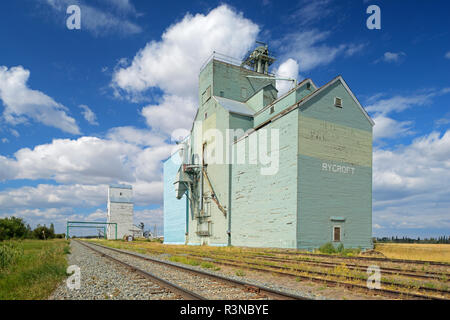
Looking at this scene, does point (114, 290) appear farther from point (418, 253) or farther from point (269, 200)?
point (418, 253)

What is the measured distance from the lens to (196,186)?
37.7 metres

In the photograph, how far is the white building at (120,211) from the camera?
78.4 metres

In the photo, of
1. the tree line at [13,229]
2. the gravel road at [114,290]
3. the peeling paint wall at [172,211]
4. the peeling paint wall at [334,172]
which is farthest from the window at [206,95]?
the tree line at [13,229]

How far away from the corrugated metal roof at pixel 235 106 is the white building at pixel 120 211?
2138 inches

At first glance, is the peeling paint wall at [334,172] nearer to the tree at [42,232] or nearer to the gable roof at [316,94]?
the gable roof at [316,94]

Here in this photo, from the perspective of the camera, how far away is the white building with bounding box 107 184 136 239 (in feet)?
257

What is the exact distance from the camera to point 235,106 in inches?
1332

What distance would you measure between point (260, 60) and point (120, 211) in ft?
181

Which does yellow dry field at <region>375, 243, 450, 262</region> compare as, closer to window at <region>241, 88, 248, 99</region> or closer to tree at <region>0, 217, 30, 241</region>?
window at <region>241, 88, 248, 99</region>

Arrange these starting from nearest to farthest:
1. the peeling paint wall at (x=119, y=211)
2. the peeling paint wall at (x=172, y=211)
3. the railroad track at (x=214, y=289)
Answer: the railroad track at (x=214, y=289) < the peeling paint wall at (x=172, y=211) < the peeling paint wall at (x=119, y=211)
